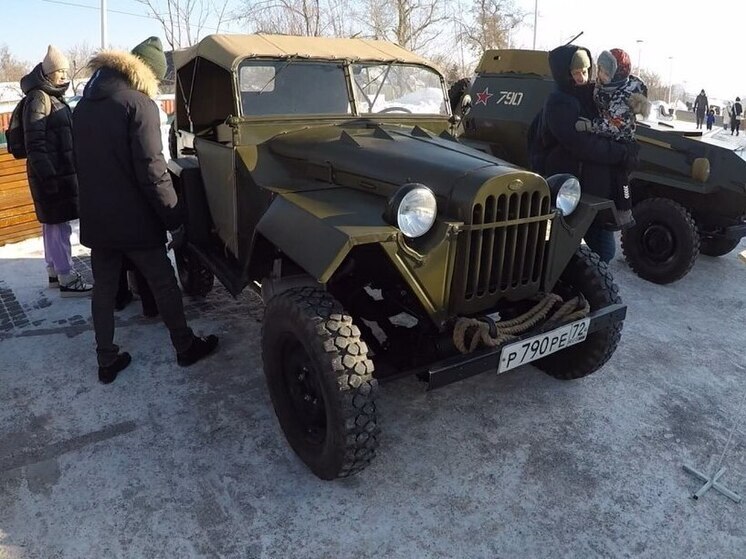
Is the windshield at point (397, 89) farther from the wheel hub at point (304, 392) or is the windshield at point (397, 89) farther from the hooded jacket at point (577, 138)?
the wheel hub at point (304, 392)

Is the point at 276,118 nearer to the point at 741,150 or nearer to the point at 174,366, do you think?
the point at 174,366

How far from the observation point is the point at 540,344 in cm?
284

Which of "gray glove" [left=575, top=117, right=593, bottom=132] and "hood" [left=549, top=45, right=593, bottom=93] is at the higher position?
"hood" [left=549, top=45, right=593, bottom=93]

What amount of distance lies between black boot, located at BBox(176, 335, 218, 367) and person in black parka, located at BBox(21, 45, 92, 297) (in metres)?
1.60

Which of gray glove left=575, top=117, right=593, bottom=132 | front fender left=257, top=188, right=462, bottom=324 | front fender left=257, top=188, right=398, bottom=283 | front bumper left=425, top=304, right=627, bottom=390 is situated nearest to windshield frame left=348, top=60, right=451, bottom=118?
gray glove left=575, top=117, right=593, bottom=132

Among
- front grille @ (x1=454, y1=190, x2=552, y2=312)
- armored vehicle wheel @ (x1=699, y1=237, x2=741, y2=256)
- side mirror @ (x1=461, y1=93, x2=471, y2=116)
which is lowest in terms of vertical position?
armored vehicle wheel @ (x1=699, y1=237, x2=741, y2=256)

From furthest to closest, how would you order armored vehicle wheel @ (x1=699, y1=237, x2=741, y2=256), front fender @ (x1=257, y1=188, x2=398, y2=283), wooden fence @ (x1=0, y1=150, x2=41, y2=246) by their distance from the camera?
armored vehicle wheel @ (x1=699, y1=237, x2=741, y2=256)
wooden fence @ (x1=0, y1=150, x2=41, y2=246)
front fender @ (x1=257, y1=188, x2=398, y2=283)

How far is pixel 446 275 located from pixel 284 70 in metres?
1.81

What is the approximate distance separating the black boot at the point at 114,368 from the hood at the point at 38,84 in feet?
6.91

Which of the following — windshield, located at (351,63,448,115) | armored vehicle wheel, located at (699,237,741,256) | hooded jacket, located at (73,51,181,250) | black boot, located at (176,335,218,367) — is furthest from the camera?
armored vehicle wheel, located at (699,237,741,256)

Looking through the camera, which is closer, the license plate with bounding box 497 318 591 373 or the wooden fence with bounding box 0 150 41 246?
the license plate with bounding box 497 318 591 373

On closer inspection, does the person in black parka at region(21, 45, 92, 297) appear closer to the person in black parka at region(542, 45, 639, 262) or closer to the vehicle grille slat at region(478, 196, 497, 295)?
the vehicle grille slat at region(478, 196, 497, 295)

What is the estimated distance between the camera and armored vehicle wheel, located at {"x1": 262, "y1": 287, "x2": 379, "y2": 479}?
8.11 ft

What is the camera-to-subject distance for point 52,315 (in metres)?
4.46
